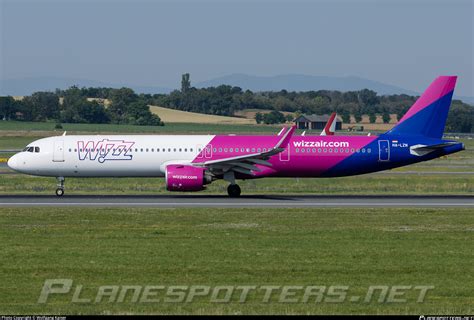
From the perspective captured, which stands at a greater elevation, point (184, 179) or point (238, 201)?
point (184, 179)

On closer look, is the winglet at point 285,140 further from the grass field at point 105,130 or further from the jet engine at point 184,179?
the grass field at point 105,130

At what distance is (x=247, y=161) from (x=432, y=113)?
10722mm

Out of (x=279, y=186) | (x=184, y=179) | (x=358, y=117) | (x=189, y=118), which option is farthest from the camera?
(x=358, y=117)

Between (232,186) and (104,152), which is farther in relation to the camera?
(232,186)

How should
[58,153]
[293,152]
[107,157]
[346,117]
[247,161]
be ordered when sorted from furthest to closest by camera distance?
1. [346,117]
2. [293,152]
3. [58,153]
4. [107,157]
5. [247,161]

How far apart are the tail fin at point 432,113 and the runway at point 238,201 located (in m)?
3.93

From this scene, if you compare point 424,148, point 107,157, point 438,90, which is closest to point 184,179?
point 107,157

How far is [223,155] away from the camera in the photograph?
4241cm

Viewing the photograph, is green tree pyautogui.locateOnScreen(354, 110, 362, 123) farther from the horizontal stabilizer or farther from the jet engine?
the jet engine

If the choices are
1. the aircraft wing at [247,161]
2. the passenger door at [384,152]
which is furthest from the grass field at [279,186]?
the aircraft wing at [247,161]

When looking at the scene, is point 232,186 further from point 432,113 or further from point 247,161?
point 432,113

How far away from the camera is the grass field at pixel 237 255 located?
16.9 metres

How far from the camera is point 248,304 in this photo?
16.8m

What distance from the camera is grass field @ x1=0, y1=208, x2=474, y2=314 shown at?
664 inches
